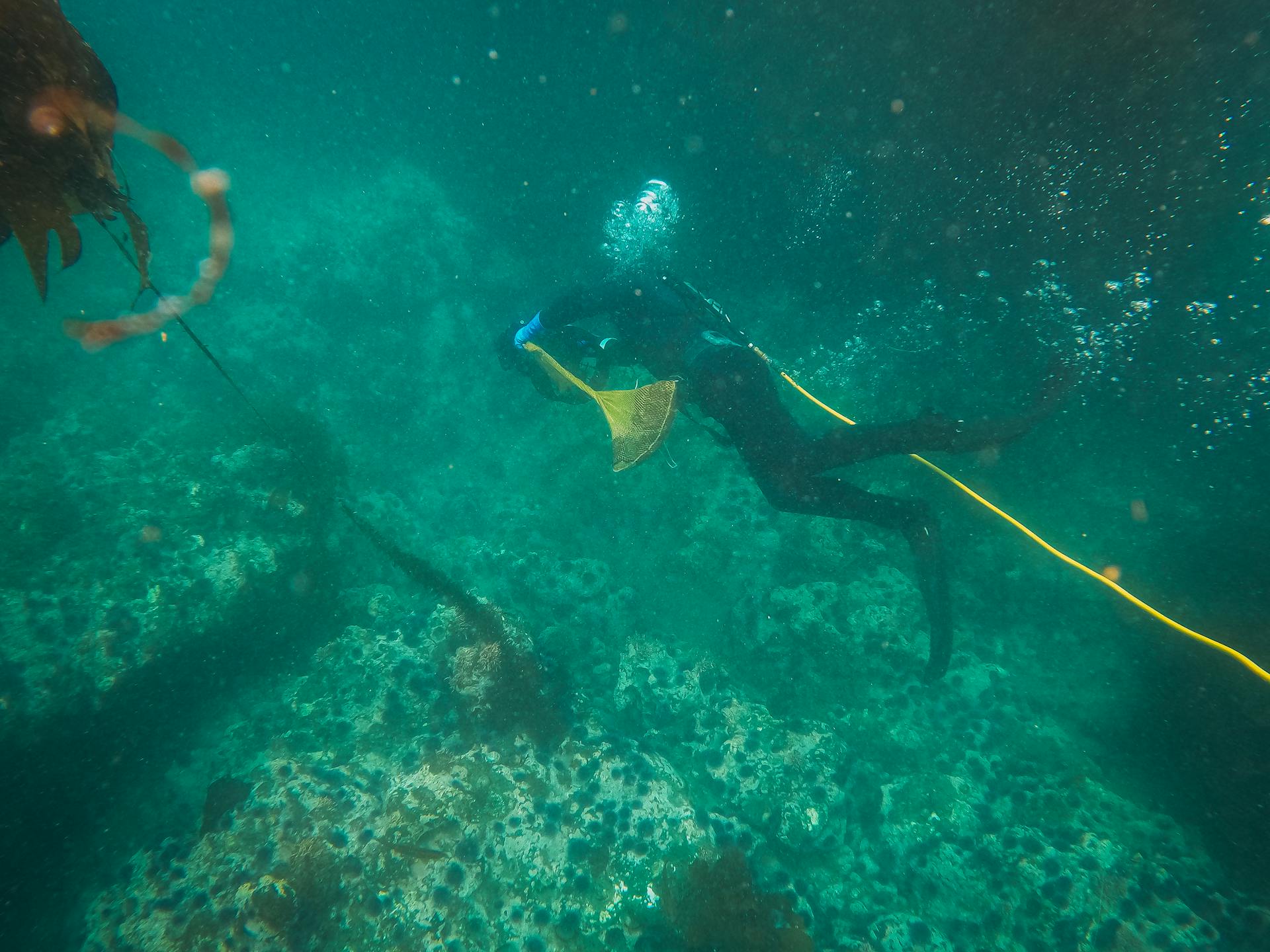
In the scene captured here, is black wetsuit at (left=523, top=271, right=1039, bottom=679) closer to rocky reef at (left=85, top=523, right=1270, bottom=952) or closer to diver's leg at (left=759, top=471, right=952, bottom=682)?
diver's leg at (left=759, top=471, right=952, bottom=682)

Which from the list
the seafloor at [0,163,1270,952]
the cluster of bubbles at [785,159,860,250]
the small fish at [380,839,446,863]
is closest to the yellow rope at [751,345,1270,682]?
the seafloor at [0,163,1270,952]

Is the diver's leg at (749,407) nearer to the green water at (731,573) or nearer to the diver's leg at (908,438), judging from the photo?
the diver's leg at (908,438)

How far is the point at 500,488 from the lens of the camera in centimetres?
816

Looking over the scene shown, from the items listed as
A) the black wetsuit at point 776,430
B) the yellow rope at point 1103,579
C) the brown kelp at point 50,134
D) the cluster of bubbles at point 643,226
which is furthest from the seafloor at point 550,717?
the cluster of bubbles at point 643,226

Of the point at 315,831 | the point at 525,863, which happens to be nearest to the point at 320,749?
the point at 315,831

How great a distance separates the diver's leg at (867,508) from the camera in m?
4.69

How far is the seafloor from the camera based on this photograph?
4.05 metres

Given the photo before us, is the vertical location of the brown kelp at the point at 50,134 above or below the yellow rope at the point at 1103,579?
below

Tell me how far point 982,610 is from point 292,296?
12.9 meters

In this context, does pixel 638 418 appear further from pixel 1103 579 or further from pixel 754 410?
pixel 1103 579

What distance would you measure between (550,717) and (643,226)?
937 centimetres

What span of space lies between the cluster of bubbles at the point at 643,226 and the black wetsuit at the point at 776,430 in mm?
5063

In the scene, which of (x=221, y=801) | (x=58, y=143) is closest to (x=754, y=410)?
(x=58, y=143)

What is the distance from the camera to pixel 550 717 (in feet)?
17.0
